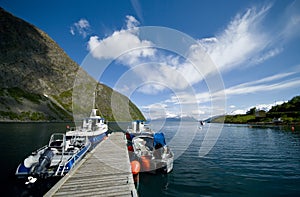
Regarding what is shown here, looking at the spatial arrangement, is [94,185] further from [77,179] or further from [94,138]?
[94,138]

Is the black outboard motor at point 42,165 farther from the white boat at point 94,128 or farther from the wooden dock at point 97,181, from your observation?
the white boat at point 94,128

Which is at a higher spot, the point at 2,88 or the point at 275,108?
the point at 2,88

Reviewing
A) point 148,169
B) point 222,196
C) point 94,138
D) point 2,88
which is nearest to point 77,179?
point 148,169

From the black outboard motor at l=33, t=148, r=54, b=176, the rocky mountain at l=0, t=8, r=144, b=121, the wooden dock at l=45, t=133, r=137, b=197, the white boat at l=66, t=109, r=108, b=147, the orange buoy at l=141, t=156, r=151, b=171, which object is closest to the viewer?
the wooden dock at l=45, t=133, r=137, b=197

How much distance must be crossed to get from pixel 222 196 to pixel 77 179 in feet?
33.1

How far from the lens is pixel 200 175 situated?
632 inches

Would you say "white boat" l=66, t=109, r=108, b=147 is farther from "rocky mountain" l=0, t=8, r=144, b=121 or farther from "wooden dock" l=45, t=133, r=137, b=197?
"rocky mountain" l=0, t=8, r=144, b=121

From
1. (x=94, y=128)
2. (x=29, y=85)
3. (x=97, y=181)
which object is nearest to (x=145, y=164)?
(x=97, y=181)

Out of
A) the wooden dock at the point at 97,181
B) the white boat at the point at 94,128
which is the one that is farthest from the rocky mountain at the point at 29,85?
the wooden dock at the point at 97,181

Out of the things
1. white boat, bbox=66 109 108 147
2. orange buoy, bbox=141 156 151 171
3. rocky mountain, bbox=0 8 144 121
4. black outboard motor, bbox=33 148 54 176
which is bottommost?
orange buoy, bbox=141 156 151 171

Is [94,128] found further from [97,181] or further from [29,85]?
[29,85]

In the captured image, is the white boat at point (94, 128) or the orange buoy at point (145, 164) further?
the white boat at point (94, 128)

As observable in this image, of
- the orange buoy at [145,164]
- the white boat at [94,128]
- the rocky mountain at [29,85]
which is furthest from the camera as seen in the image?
the rocky mountain at [29,85]

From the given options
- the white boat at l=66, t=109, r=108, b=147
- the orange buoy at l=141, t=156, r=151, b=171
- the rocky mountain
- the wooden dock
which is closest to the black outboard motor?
the wooden dock
